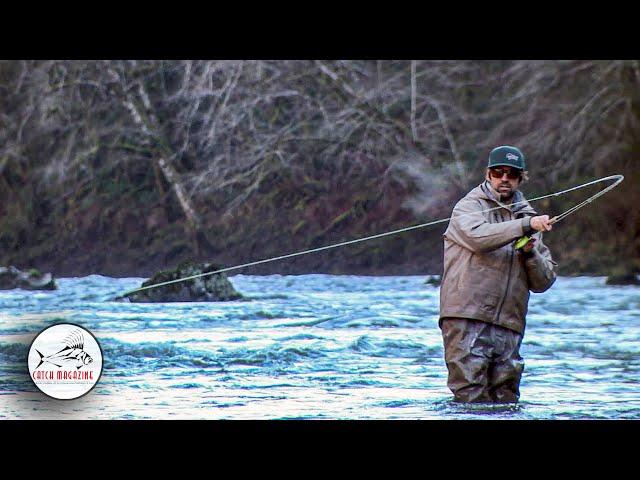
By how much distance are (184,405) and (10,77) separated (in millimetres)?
3039

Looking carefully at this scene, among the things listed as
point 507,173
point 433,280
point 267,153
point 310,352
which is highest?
point 267,153

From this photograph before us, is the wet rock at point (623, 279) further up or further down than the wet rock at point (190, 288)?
further down

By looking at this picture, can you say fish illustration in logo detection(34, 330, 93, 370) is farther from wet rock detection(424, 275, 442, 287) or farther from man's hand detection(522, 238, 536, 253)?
wet rock detection(424, 275, 442, 287)

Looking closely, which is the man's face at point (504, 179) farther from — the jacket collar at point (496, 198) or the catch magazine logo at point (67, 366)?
the catch magazine logo at point (67, 366)

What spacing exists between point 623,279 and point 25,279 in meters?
3.67

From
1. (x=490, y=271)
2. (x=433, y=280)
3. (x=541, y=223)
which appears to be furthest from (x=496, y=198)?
(x=433, y=280)

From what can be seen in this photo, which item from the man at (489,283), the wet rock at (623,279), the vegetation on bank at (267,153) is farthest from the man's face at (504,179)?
the wet rock at (623,279)

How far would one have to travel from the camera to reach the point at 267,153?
24.9 ft

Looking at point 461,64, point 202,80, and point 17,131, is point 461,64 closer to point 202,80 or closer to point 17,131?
point 202,80

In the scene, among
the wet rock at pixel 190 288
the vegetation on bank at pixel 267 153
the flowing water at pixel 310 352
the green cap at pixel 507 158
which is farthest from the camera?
the vegetation on bank at pixel 267 153

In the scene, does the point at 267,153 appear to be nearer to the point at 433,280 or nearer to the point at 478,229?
the point at 433,280

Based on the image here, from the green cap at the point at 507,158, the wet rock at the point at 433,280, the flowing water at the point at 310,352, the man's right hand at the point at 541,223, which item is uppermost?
the green cap at the point at 507,158

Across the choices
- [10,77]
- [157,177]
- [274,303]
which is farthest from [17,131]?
[274,303]

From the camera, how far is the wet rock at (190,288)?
7.33 metres
